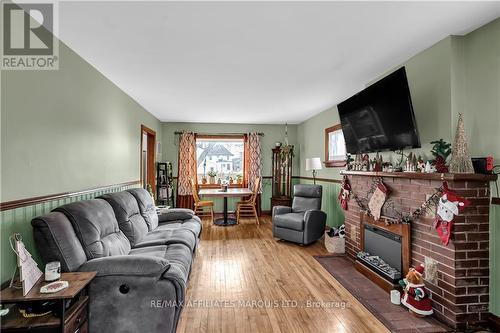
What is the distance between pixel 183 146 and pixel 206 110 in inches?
62.6

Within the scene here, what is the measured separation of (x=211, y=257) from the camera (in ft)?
12.2

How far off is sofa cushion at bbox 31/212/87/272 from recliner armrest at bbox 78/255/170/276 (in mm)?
93

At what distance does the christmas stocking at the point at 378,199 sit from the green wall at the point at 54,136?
3.14 metres

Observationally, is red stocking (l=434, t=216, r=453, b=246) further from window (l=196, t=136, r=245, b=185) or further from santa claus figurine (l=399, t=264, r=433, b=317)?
window (l=196, t=136, r=245, b=185)

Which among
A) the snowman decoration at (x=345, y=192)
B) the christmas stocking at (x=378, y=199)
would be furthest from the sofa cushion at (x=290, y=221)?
the christmas stocking at (x=378, y=199)

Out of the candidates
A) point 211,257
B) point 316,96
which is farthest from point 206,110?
point 211,257

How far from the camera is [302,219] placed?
422 cm

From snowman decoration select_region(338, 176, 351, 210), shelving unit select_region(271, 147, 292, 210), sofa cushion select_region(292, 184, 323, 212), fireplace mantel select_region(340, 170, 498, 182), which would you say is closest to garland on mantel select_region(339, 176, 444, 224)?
snowman decoration select_region(338, 176, 351, 210)

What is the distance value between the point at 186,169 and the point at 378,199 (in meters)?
4.61

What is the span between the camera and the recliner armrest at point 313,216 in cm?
418

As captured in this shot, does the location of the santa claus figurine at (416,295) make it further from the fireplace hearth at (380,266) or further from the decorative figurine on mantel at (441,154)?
the decorative figurine on mantel at (441,154)

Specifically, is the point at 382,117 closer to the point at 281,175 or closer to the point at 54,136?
the point at 54,136

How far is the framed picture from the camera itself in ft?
15.5

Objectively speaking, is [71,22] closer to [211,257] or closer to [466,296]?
[211,257]
